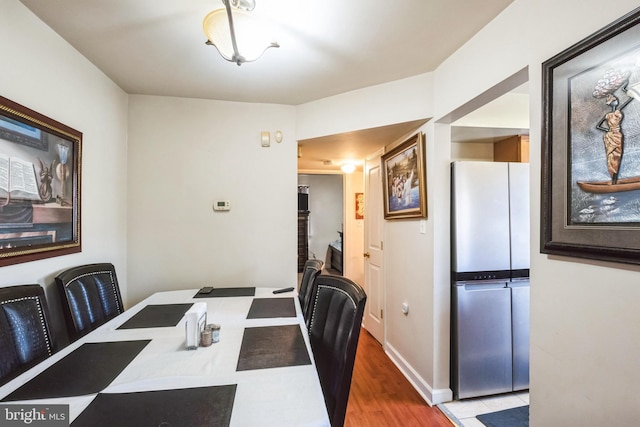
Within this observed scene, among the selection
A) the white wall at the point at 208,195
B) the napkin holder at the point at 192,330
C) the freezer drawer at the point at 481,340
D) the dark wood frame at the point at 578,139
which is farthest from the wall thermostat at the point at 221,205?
the dark wood frame at the point at 578,139

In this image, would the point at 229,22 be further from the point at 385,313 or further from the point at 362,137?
the point at 385,313

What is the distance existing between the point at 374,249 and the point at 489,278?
129cm

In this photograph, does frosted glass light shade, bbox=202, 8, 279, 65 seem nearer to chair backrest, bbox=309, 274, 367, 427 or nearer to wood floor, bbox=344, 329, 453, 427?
chair backrest, bbox=309, 274, 367, 427

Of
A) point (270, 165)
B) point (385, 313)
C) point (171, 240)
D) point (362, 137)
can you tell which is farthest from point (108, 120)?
point (385, 313)

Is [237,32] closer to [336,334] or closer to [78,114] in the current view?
[78,114]

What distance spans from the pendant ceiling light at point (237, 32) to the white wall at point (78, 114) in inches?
35.4

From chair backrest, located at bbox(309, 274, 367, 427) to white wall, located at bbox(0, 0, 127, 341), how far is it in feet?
4.69

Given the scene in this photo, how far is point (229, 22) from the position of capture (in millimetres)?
1234

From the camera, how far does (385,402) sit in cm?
208

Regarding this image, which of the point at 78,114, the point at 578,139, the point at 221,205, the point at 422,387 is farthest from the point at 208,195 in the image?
the point at 578,139

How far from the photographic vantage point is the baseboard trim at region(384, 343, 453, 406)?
2.07 m

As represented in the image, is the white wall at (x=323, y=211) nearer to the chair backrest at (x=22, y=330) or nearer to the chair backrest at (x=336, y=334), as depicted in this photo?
the chair backrest at (x=336, y=334)

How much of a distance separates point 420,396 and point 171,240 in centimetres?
229

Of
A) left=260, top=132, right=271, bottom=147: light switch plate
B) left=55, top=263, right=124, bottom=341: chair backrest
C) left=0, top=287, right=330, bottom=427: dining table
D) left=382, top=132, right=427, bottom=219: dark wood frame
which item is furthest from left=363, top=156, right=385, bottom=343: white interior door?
left=55, top=263, right=124, bottom=341: chair backrest
